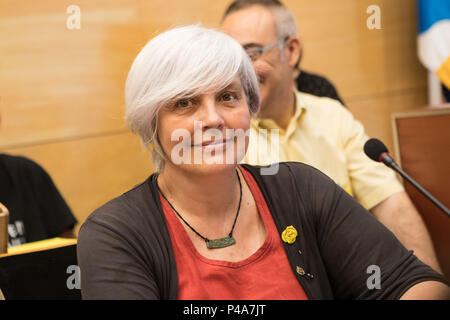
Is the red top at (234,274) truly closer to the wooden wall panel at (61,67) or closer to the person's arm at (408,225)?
the person's arm at (408,225)

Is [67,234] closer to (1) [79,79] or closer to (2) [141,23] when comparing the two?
(1) [79,79]

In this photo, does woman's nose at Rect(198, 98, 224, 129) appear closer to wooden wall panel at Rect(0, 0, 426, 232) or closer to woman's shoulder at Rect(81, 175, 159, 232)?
woman's shoulder at Rect(81, 175, 159, 232)

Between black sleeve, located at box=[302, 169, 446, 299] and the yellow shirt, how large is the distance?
25.0 inches

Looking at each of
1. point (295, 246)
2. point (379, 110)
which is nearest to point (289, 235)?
point (295, 246)

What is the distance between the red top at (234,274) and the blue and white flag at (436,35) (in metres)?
1.91

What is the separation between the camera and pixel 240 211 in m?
1.36

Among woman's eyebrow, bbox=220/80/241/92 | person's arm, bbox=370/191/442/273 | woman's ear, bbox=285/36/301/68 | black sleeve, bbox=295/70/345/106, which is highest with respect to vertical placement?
woman's ear, bbox=285/36/301/68

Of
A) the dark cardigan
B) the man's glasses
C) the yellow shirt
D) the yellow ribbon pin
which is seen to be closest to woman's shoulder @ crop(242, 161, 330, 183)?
the dark cardigan

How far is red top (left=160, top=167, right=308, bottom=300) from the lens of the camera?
1.19m

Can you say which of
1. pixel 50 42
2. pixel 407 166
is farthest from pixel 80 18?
pixel 407 166

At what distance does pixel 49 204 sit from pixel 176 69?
1.08 metres

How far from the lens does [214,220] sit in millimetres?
1325

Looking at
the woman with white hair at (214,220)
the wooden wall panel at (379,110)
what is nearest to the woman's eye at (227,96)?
the woman with white hair at (214,220)

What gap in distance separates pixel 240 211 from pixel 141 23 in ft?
4.40
